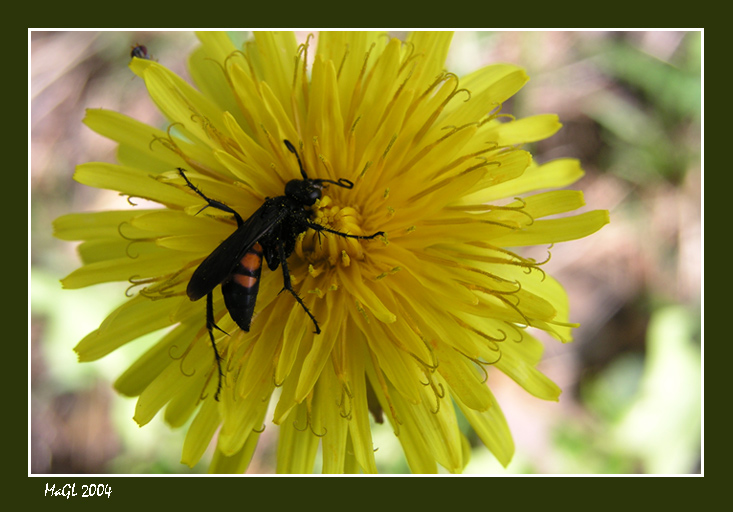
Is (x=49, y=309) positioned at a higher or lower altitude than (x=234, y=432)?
higher

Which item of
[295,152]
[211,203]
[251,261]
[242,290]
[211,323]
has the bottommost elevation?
[211,323]

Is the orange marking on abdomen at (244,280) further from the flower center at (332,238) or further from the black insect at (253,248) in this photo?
the flower center at (332,238)

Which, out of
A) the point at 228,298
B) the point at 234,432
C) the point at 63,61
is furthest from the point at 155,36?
the point at 234,432

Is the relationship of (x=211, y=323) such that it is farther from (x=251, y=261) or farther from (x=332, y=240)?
(x=332, y=240)

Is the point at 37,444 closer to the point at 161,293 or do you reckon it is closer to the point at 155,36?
the point at 161,293

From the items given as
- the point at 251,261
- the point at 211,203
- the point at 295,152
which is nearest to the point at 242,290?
the point at 251,261

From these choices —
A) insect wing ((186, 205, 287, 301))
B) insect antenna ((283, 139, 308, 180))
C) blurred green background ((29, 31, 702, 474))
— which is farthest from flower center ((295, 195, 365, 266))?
blurred green background ((29, 31, 702, 474))
